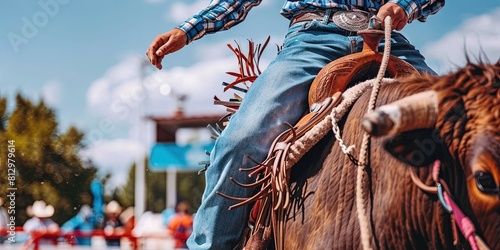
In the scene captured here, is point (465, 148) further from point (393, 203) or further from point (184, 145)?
point (184, 145)

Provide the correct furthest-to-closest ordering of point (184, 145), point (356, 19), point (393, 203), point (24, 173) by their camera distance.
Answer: point (184, 145) < point (24, 173) < point (356, 19) < point (393, 203)

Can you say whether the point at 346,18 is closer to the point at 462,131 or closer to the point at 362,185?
the point at 362,185

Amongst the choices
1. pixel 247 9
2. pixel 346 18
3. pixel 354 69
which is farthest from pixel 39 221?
pixel 354 69

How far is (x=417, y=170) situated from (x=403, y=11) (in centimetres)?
124

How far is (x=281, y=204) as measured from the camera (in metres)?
3.37

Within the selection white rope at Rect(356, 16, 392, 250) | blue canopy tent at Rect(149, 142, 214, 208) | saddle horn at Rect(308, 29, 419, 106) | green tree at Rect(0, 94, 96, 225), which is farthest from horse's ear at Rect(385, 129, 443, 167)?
blue canopy tent at Rect(149, 142, 214, 208)

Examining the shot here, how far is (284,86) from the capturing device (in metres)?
3.63

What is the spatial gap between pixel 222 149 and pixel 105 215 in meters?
18.8

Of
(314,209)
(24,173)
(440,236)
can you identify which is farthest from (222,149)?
(24,173)

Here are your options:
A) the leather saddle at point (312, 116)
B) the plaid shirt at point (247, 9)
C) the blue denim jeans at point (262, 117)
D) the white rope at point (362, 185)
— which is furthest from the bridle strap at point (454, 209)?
the plaid shirt at point (247, 9)

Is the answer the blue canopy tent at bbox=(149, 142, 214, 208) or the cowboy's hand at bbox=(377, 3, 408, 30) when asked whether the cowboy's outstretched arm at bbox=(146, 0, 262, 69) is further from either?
the blue canopy tent at bbox=(149, 142, 214, 208)

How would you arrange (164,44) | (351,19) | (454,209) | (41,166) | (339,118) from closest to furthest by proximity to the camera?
(454,209), (339,118), (351,19), (164,44), (41,166)

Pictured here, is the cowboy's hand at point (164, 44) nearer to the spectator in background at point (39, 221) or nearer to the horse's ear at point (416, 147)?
the horse's ear at point (416, 147)

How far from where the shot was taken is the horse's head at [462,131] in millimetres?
2381
